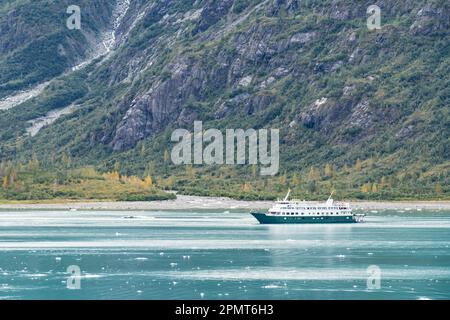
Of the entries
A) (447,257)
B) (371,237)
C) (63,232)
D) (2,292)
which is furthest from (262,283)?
(63,232)

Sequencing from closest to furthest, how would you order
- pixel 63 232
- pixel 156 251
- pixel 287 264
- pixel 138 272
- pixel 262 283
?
pixel 262 283 → pixel 138 272 → pixel 287 264 → pixel 156 251 → pixel 63 232

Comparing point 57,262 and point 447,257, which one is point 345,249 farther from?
point 57,262

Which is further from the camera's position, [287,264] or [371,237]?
[371,237]
